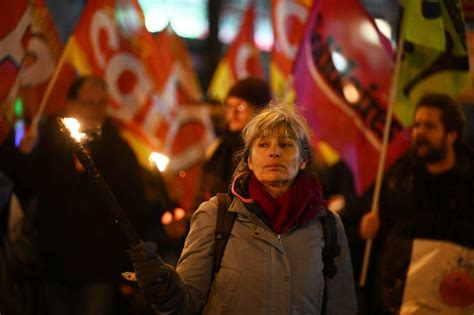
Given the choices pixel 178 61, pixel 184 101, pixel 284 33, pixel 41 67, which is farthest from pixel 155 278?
pixel 178 61

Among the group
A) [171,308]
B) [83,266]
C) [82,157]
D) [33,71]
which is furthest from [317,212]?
[33,71]

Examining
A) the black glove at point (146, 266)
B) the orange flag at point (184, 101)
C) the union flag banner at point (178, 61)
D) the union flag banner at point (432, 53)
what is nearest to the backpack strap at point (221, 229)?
the black glove at point (146, 266)

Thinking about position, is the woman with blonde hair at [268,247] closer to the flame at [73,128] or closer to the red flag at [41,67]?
the flame at [73,128]

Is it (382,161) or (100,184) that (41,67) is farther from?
(100,184)

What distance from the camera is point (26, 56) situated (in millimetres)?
5719

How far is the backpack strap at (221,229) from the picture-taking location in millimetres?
3502

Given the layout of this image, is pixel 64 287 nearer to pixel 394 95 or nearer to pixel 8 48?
pixel 8 48

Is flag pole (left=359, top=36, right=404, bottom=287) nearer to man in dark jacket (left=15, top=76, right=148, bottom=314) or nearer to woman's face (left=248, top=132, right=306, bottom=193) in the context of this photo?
man in dark jacket (left=15, top=76, right=148, bottom=314)

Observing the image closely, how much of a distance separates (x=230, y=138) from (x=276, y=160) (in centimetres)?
188

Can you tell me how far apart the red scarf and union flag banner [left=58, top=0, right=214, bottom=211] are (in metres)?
3.24

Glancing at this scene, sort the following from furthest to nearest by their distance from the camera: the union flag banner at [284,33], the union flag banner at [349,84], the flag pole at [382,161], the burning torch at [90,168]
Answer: the union flag banner at [284,33] < the union flag banner at [349,84] < the flag pole at [382,161] < the burning torch at [90,168]

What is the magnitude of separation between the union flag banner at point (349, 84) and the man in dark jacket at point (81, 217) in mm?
1539

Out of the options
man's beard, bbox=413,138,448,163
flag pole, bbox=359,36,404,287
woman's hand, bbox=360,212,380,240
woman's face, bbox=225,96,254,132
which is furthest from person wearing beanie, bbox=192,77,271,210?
man's beard, bbox=413,138,448,163

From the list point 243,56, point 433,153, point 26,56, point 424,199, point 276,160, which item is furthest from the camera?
point 243,56
